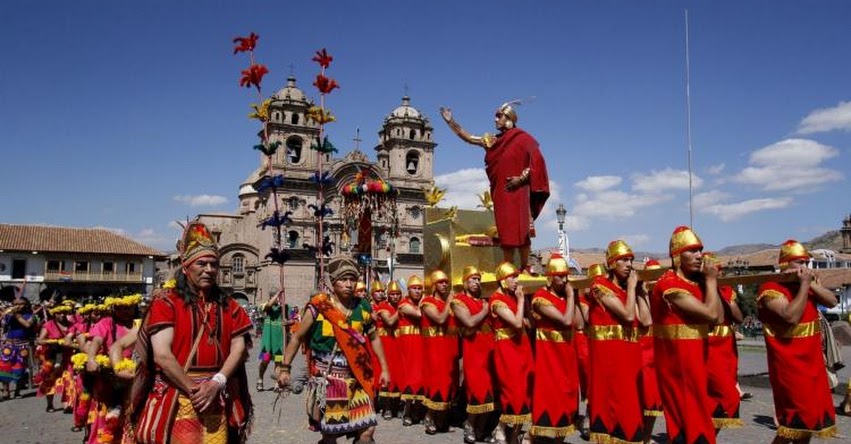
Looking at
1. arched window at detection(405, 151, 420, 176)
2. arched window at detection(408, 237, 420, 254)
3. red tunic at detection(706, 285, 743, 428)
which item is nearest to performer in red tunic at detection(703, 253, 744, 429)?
red tunic at detection(706, 285, 743, 428)

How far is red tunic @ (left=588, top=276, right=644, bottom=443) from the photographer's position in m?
5.43

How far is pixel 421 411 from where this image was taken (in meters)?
9.47

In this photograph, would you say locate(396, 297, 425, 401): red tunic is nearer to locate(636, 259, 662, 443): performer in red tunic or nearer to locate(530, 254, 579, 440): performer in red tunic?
locate(530, 254, 579, 440): performer in red tunic

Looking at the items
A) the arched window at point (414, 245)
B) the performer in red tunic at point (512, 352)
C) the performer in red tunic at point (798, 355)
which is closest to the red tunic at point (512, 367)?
the performer in red tunic at point (512, 352)

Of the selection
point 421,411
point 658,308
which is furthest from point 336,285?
point 421,411

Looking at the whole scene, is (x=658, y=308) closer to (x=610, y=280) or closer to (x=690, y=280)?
(x=690, y=280)

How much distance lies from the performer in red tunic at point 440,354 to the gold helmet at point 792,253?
4011 mm

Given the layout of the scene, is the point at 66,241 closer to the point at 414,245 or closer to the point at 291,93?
the point at 291,93

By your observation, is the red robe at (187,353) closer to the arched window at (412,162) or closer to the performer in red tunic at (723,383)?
the performer in red tunic at (723,383)

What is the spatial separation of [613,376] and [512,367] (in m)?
1.45

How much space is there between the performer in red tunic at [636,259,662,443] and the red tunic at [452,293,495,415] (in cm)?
180

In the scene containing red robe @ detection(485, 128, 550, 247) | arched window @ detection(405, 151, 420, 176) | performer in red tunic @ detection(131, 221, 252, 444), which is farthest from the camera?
arched window @ detection(405, 151, 420, 176)

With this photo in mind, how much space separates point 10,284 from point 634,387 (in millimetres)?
52471

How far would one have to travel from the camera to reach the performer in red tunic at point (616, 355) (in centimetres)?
543
